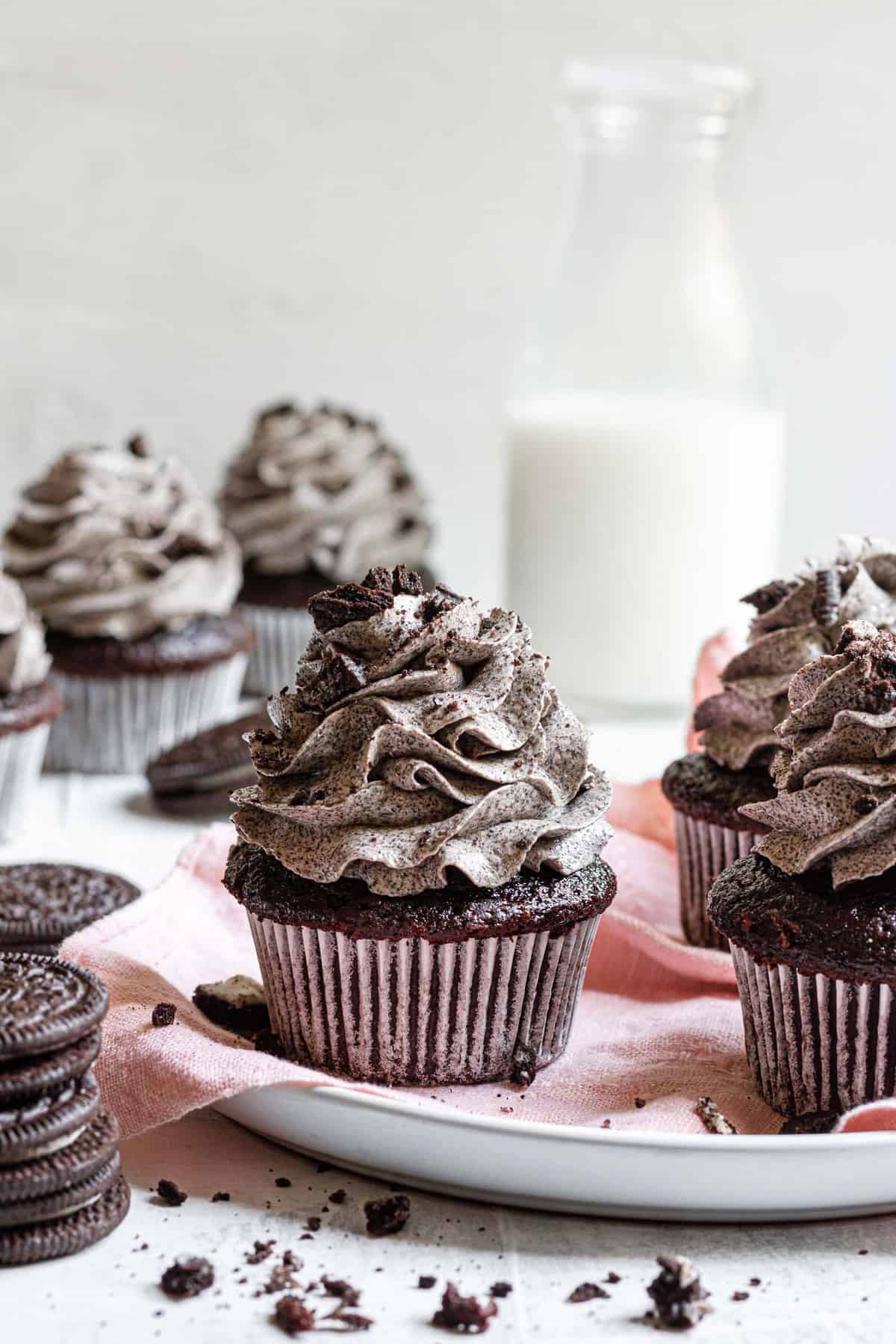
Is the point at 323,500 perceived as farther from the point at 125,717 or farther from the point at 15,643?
the point at 15,643

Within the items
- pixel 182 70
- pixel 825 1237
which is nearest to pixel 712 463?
pixel 182 70

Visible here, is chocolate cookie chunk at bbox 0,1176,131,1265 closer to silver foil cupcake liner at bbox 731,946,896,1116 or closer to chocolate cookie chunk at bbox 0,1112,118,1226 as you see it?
chocolate cookie chunk at bbox 0,1112,118,1226

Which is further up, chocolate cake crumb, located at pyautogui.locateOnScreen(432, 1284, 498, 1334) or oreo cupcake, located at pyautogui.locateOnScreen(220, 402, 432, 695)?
oreo cupcake, located at pyautogui.locateOnScreen(220, 402, 432, 695)

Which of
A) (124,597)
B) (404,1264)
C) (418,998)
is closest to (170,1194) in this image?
(404,1264)

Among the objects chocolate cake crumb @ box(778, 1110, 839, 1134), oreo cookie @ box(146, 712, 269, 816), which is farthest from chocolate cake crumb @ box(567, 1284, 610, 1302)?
oreo cookie @ box(146, 712, 269, 816)

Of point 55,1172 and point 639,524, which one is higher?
point 639,524

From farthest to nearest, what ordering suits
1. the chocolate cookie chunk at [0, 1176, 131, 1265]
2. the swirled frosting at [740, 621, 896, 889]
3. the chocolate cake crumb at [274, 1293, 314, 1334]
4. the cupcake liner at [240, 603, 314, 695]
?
the cupcake liner at [240, 603, 314, 695], the swirled frosting at [740, 621, 896, 889], the chocolate cookie chunk at [0, 1176, 131, 1265], the chocolate cake crumb at [274, 1293, 314, 1334]
